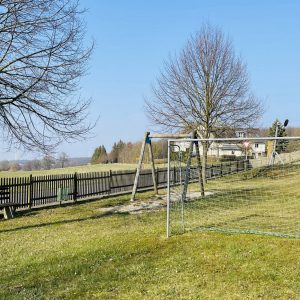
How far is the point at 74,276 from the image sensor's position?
6.00 meters

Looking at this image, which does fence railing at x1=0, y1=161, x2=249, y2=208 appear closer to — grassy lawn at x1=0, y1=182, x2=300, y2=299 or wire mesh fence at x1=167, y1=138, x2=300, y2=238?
wire mesh fence at x1=167, y1=138, x2=300, y2=238

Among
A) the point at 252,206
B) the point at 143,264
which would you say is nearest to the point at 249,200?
the point at 252,206

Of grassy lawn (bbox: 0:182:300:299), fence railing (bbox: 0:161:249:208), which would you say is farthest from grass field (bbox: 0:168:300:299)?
fence railing (bbox: 0:161:249:208)

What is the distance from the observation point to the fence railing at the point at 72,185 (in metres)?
15.0

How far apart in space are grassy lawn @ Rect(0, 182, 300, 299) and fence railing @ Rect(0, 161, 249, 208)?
18.7ft

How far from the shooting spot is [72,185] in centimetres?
1759

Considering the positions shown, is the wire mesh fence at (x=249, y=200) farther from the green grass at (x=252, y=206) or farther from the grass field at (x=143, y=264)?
the grass field at (x=143, y=264)

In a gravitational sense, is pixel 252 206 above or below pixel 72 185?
below

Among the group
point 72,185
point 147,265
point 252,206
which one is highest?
point 72,185

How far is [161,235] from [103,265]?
6.76ft

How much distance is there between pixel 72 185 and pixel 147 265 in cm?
1175

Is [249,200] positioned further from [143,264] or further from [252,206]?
[143,264]

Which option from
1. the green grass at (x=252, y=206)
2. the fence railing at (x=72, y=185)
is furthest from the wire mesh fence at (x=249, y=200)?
the fence railing at (x=72, y=185)

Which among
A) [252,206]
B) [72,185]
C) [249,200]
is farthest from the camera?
[72,185]
